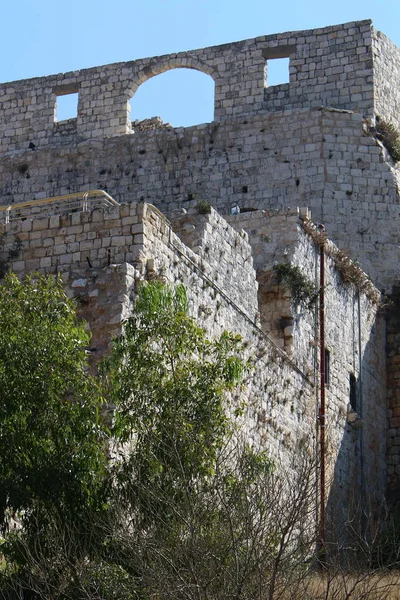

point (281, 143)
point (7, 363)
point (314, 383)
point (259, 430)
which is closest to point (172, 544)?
point (7, 363)

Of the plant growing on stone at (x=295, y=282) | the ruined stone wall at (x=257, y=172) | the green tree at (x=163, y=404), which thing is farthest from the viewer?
the ruined stone wall at (x=257, y=172)

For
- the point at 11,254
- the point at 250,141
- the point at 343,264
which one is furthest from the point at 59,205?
the point at 250,141

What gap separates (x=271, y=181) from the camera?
2588 cm

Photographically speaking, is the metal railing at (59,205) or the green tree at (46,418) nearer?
the green tree at (46,418)

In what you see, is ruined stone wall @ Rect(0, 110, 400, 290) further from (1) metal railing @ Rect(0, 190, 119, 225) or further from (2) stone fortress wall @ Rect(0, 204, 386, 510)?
(1) metal railing @ Rect(0, 190, 119, 225)

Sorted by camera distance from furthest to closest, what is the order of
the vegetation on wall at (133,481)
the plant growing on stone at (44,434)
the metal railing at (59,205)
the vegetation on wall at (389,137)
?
1. the vegetation on wall at (389,137)
2. the metal railing at (59,205)
3. the plant growing on stone at (44,434)
4. the vegetation on wall at (133,481)

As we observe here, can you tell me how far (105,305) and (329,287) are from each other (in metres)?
7.26

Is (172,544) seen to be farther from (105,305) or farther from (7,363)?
(105,305)


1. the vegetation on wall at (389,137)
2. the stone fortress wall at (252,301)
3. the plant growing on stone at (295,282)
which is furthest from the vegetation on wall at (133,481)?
the vegetation on wall at (389,137)

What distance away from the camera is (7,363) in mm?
13844

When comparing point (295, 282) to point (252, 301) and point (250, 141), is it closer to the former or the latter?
point (252, 301)

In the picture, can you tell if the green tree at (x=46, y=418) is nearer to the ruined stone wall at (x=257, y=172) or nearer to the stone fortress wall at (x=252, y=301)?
the stone fortress wall at (x=252, y=301)

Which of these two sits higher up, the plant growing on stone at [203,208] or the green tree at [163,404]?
the plant growing on stone at [203,208]

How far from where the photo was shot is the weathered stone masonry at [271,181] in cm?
1939
